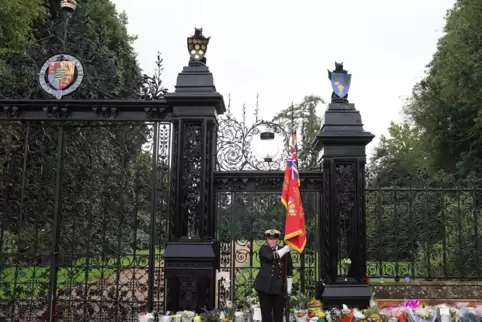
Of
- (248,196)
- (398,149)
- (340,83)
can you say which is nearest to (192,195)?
(248,196)

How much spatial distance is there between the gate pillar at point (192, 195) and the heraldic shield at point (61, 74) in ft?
5.16

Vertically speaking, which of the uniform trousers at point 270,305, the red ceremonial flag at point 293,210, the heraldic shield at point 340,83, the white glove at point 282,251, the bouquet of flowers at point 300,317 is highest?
the heraldic shield at point 340,83

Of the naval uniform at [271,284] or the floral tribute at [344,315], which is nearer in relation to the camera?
the naval uniform at [271,284]

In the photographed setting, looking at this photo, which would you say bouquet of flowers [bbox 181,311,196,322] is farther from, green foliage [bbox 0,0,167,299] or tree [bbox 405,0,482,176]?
tree [bbox 405,0,482,176]

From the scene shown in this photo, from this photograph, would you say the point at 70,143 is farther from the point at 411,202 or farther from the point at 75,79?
the point at 411,202

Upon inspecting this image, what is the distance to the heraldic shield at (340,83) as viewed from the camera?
6.91m

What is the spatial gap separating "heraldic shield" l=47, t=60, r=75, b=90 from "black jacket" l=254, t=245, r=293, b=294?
389 cm

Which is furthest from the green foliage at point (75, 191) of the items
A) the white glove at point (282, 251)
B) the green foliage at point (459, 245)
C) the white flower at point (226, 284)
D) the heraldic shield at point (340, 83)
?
the green foliage at point (459, 245)

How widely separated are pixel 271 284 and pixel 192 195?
177cm

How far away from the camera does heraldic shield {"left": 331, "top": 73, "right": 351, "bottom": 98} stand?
6906 millimetres

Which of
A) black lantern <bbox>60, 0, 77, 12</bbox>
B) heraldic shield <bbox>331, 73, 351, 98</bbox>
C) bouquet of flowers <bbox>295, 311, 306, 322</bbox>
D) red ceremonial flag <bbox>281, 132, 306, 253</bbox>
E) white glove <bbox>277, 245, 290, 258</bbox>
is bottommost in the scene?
bouquet of flowers <bbox>295, 311, 306, 322</bbox>

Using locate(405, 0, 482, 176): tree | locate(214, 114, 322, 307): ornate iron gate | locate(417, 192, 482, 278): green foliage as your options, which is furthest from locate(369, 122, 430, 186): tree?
locate(214, 114, 322, 307): ornate iron gate

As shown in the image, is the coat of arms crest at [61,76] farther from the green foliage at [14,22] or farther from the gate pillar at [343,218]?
the green foliage at [14,22]

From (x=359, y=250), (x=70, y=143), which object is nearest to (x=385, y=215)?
(x=359, y=250)
